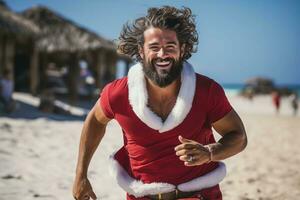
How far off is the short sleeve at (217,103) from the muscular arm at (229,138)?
0.11 ft

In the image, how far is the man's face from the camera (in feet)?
7.87

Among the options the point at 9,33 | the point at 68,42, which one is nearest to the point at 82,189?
the point at 9,33

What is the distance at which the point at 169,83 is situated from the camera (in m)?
2.41

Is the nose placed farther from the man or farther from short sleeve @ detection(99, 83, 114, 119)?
short sleeve @ detection(99, 83, 114, 119)

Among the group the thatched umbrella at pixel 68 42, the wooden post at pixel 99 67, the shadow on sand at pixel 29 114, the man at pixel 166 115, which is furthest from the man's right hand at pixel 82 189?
the wooden post at pixel 99 67

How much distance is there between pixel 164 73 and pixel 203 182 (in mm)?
719

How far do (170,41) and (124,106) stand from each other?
1.62 feet

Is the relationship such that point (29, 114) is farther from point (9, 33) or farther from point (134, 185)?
point (134, 185)

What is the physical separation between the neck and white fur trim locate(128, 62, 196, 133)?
0.05 m

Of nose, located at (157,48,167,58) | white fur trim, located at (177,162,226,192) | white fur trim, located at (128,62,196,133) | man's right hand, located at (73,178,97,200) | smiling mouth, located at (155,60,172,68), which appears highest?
nose, located at (157,48,167,58)

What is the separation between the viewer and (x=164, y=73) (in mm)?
2395

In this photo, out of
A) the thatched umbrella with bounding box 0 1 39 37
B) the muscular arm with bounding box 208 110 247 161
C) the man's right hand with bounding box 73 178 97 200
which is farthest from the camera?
the thatched umbrella with bounding box 0 1 39 37

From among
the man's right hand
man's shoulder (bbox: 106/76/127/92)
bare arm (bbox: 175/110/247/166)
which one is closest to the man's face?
man's shoulder (bbox: 106/76/127/92)

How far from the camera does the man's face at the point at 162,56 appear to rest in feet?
7.87
